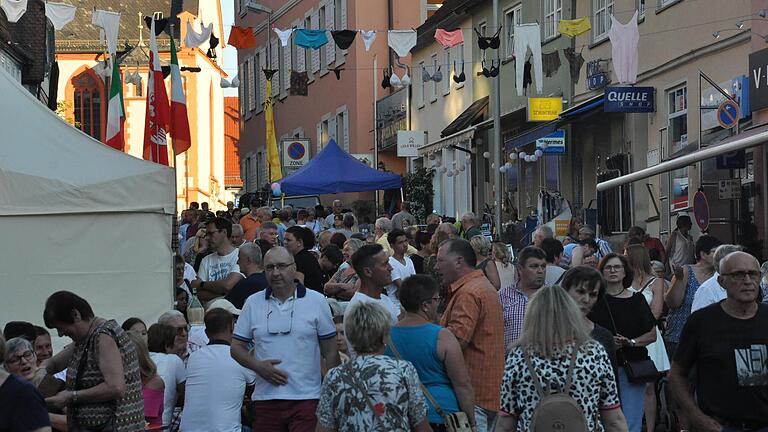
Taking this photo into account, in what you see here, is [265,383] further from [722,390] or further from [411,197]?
[411,197]

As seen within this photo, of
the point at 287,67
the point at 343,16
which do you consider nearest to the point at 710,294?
the point at 343,16

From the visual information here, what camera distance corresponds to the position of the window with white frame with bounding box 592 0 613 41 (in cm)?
2912

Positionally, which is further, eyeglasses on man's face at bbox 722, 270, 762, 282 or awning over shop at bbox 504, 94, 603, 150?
awning over shop at bbox 504, 94, 603, 150

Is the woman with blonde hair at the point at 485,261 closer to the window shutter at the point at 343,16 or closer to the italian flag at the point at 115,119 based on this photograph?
the italian flag at the point at 115,119

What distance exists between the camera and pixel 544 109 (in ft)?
101

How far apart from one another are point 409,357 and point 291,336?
4.38 feet

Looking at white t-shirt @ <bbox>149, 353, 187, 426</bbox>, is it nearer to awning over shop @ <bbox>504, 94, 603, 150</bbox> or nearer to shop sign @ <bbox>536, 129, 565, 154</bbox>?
awning over shop @ <bbox>504, 94, 603, 150</bbox>

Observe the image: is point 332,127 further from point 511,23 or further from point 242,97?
point 511,23

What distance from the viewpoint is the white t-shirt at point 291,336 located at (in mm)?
9445

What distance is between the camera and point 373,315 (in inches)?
304

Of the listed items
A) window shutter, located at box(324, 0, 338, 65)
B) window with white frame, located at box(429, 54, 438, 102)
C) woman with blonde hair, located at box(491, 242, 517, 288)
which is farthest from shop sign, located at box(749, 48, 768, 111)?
window shutter, located at box(324, 0, 338, 65)

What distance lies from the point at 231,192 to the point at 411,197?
66280 mm

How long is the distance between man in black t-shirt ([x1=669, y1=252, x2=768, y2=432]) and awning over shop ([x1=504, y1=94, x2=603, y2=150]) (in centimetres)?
2010

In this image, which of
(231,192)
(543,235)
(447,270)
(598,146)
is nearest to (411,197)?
(598,146)
